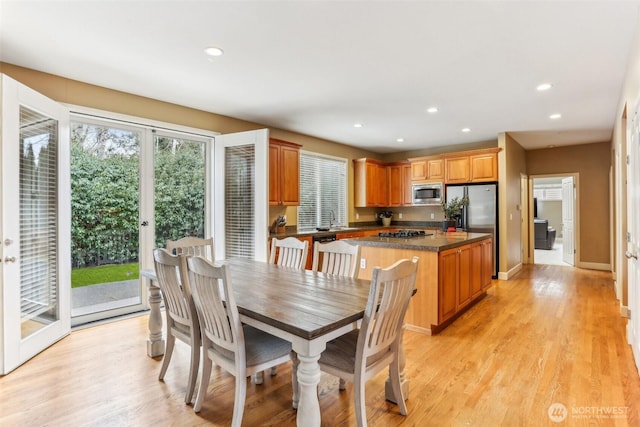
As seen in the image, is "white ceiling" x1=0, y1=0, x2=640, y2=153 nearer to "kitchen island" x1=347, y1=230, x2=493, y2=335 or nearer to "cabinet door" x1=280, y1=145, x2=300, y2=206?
"cabinet door" x1=280, y1=145, x2=300, y2=206

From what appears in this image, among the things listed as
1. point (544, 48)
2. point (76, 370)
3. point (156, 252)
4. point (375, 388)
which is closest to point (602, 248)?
point (544, 48)

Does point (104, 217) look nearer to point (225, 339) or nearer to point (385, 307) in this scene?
point (225, 339)

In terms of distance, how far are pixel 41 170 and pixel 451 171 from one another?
595cm

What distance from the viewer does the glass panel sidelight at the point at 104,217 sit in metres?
3.50

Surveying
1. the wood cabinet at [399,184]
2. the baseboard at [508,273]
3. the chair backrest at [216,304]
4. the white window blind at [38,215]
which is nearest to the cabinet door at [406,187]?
the wood cabinet at [399,184]

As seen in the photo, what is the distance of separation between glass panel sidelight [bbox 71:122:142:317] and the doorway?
772 centimetres

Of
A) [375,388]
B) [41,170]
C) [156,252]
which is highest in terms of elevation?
[41,170]

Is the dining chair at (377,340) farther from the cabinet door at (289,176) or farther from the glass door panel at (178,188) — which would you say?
the cabinet door at (289,176)

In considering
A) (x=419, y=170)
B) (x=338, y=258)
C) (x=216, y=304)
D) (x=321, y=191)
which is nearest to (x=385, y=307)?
(x=216, y=304)

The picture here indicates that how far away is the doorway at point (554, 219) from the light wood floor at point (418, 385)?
173 inches

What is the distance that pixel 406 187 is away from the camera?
708 centimetres

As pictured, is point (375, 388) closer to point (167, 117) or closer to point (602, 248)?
point (167, 117)

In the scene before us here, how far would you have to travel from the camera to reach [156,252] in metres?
2.16

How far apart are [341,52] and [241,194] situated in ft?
7.73
